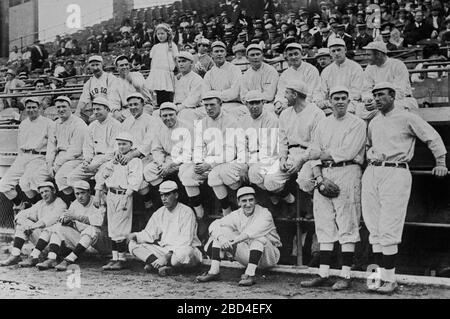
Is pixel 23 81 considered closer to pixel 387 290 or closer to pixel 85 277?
pixel 85 277

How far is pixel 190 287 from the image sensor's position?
5148mm

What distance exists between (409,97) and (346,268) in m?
1.93

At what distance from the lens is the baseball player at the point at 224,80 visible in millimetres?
6723

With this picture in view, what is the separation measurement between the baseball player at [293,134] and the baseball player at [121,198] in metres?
1.43

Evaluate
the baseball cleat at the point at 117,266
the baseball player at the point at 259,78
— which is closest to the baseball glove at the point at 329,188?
the baseball player at the point at 259,78

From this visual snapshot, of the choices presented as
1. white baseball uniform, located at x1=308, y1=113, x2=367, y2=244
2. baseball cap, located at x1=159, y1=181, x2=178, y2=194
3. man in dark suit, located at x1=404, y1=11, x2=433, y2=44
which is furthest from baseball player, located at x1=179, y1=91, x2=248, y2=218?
man in dark suit, located at x1=404, y1=11, x2=433, y2=44

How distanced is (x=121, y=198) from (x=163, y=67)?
197 cm

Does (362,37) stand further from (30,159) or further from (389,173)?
(30,159)

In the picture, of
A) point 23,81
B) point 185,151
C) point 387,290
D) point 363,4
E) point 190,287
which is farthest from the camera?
point 23,81

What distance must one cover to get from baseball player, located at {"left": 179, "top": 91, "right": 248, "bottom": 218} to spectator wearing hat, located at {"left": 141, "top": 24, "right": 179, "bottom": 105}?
53.5 inches

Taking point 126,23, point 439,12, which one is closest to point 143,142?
point 439,12

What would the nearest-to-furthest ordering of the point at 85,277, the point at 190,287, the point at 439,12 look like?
the point at 190,287, the point at 85,277, the point at 439,12

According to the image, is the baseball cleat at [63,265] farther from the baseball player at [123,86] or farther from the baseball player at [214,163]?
the baseball player at [123,86]

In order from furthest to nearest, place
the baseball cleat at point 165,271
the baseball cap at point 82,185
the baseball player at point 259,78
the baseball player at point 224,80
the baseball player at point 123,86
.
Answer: the baseball player at point 123,86
the baseball player at point 224,80
the baseball player at point 259,78
the baseball cap at point 82,185
the baseball cleat at point 165,271
